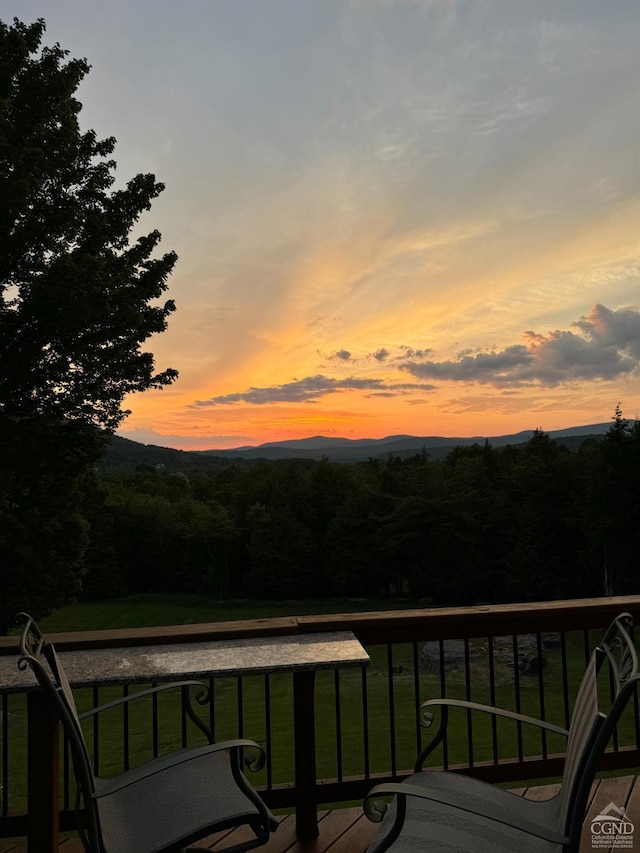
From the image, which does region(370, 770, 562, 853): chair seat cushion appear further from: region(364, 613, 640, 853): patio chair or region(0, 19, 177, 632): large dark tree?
region(0, 19, 177, 632): large dark tree

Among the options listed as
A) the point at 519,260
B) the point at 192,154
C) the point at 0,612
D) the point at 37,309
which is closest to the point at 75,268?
the point at 37,309

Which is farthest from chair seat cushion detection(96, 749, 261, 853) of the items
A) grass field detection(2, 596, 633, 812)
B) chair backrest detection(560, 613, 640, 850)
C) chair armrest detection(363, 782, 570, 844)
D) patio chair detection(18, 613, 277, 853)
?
grass field detection(2, 596, 633, 812)

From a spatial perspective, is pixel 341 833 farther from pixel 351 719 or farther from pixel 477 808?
pixel 351 719

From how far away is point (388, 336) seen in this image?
1495cm

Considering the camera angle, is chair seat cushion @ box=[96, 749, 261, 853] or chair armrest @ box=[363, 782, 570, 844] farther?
chair seat cushion @ box=[96, 749, 261, 853]

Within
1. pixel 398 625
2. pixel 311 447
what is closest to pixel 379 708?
pixel 398 625

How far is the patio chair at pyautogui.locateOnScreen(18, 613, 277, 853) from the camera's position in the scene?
1549 millimetres

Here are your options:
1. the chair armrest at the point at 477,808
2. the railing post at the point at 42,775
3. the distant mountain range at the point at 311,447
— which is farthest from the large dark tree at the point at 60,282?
the distant mountain range at the point at 311,447

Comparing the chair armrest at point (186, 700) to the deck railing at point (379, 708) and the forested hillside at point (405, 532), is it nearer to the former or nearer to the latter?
the deck railing at point (379, 708)

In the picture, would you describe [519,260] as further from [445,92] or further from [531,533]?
[531,533]

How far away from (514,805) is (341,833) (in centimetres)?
99

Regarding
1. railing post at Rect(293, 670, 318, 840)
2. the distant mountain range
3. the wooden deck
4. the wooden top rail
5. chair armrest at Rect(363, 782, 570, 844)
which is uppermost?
the distant mountain range

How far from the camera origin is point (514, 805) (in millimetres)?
1745

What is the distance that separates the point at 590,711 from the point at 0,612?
19.9 metres
